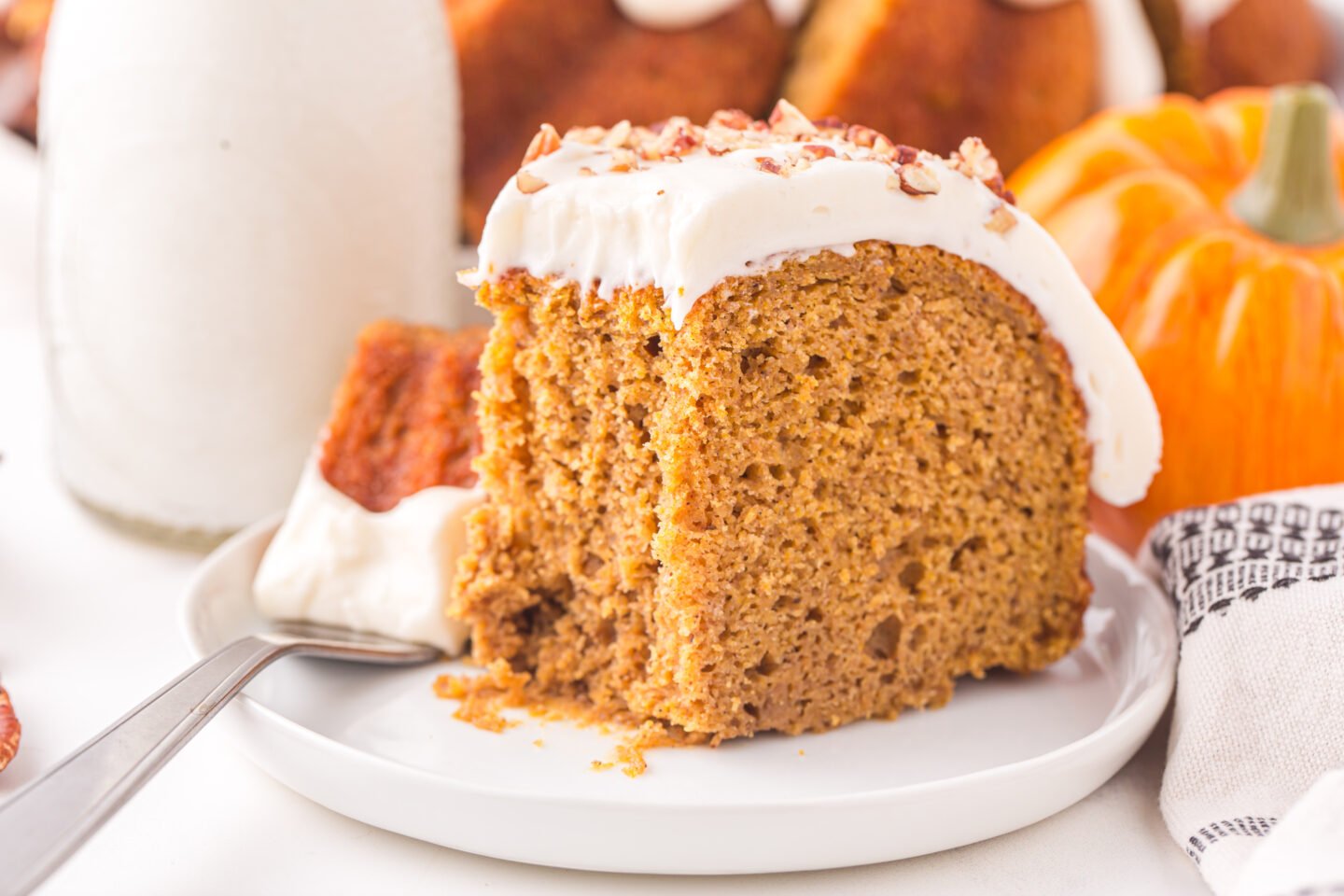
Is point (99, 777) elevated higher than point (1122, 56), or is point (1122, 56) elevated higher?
point (99, 777)

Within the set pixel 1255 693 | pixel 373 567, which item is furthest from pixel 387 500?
pixel 1255 693

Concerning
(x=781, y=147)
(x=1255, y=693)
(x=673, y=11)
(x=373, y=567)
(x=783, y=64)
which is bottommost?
(x=1255, y=693)

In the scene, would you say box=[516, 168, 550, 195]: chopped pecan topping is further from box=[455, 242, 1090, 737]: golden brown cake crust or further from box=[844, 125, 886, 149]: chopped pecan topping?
box=[844, 125, 886, 149]: chopped pecan topping

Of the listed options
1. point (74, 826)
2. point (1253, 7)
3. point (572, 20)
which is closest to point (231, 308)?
point (572, 20)

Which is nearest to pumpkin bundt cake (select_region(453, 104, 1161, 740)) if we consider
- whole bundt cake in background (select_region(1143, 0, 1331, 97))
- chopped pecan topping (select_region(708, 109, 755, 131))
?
chopped pecan topping (select_region(708, 109, 755, 131))

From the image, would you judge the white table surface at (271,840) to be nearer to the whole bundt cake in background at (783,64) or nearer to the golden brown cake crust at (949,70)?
the whole bundt cake in background at (783,64)

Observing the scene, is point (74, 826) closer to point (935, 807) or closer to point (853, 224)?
point (935, 807)

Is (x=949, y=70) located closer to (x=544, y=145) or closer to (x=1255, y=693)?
(x=544, y=145)

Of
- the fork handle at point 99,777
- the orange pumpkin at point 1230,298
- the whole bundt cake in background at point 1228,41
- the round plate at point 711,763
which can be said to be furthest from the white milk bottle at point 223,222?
the whole bundt cake in background at point 1228,41
